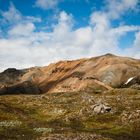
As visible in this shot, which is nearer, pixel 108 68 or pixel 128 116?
pixel 128 116

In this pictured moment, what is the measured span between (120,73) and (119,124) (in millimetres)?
117651

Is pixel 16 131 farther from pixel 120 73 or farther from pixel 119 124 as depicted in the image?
pixel 120 73

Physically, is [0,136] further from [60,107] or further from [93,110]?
[60,107]

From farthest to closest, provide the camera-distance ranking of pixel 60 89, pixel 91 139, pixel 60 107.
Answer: pixel 60 89 → pixel 60 107 → pixel 91 139

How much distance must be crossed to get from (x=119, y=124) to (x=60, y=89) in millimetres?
116148

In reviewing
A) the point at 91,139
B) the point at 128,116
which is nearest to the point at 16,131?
the point at 91,139

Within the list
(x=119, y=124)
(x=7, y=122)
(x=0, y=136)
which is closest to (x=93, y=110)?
(x=119, y=124)

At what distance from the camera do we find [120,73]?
185m

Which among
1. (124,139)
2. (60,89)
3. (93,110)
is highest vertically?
(60,89)

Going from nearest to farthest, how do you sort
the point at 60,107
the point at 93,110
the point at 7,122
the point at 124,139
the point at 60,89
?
the point at 124,139 → the point at 7,122 → the point at 93,110 → the point at 60,107 → the point at 60,89

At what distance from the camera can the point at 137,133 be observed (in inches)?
2381

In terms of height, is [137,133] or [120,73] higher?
[120,73]

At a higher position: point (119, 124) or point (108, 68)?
point (108, 68)

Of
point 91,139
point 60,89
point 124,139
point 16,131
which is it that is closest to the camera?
point 91,139
